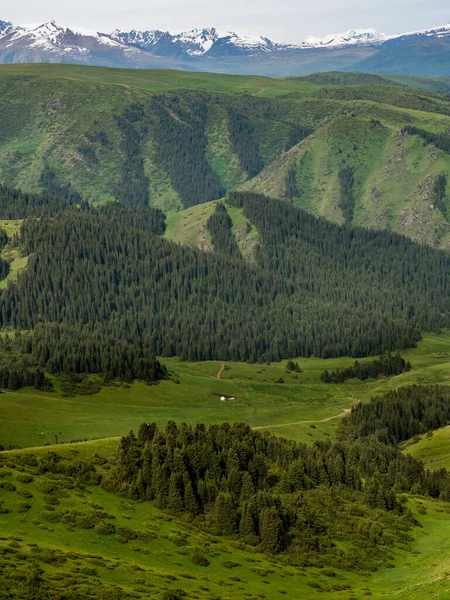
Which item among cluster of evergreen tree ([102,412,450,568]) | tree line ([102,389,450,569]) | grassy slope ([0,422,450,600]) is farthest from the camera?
cluster of evergreen tree ([102,412,450,568])

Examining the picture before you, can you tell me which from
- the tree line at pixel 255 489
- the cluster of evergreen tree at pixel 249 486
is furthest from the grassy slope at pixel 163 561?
the cluster of evergreen tree at pixel 249 486

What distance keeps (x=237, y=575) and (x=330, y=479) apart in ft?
188

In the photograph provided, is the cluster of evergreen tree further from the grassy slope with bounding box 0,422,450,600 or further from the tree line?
the grassy slope with bounding box 0,422,450,600

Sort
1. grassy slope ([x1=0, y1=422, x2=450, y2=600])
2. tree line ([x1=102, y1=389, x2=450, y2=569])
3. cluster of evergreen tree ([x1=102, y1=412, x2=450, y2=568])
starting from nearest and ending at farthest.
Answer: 1. grassy slope ([x1=0, y1=422, x2=450, y2=600])
2. tree line ([x1=102, y1=389, x2=450, y2=569])
3. cluster of evergreen tree ([x1=102, y1=412, x2=450, y2=568])

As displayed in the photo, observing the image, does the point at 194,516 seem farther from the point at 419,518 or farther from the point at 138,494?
the point at 419,518

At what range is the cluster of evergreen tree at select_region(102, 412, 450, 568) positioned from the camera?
121 m

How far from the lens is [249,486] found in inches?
5103

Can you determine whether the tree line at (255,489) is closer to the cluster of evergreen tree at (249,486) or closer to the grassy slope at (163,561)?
the cluster of evergreen tree at (249,486)

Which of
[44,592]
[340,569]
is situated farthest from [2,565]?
[340,569]

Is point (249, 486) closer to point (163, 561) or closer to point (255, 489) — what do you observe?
point (255, 489)

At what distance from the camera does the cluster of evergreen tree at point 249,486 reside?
→ 4754 inches

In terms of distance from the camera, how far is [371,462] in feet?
616

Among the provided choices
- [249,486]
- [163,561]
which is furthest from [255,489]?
[163,561]

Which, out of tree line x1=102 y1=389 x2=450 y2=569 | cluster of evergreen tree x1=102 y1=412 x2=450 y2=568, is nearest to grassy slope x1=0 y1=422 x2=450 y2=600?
tree line x1=102 y1=389 x2=450 y2=569
